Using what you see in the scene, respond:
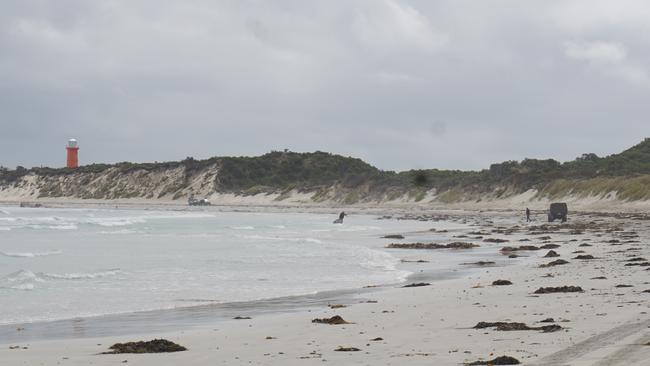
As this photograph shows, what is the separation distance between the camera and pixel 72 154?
173m

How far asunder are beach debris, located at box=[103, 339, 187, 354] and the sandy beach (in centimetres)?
22

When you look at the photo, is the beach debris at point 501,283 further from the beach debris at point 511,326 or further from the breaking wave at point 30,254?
the breaking wave at point 30,254

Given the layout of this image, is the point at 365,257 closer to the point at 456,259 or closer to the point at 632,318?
the point at 456,259

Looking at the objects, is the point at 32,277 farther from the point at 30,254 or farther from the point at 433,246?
the point at 433,246

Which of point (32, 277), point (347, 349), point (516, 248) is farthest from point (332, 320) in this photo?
point (516, 248)

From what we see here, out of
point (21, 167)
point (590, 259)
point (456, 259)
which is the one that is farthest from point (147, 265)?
point (21, 167)

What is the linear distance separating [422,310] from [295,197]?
347 feet

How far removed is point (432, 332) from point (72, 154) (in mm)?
170671

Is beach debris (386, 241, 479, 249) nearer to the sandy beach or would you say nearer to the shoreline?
the sandy beach

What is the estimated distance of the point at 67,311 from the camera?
14.9 metres

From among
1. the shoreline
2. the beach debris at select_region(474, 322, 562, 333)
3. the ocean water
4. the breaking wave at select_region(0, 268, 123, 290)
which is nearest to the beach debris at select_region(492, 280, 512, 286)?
the shoreline

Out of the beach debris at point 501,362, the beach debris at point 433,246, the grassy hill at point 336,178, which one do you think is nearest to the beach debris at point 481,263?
the beach debris at point 433,246

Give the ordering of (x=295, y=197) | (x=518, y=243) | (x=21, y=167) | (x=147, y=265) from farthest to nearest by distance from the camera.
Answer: (x=21, y=167)
(x=295, y=197)
(x=518, y=243)
(x=147, y=265)

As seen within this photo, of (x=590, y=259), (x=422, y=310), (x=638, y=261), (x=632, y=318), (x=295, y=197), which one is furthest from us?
(x=295, y=197)
